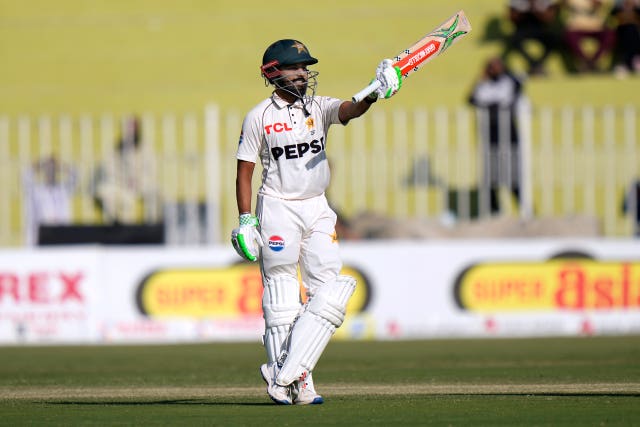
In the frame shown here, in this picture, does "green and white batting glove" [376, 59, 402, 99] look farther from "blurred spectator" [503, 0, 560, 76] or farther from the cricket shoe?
"blurred spectator" [503, 0, 560, 76]

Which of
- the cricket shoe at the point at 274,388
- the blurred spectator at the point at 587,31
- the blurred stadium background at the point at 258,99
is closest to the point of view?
the cricket shoe at the point at 274,388

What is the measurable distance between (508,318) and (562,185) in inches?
85.8

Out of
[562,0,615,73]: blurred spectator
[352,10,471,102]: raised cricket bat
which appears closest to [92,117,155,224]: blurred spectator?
[562,0,615,73]: blurred spectator

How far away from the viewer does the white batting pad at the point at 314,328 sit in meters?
6.40

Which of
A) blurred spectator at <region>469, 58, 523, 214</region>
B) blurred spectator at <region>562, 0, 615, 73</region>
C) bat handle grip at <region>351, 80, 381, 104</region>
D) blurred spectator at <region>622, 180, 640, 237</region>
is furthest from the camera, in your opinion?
blurred spectator at <region>562, 0, 615, 73</region>

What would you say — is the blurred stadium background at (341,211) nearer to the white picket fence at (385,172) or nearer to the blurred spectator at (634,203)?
the white picket fence at (385,172)

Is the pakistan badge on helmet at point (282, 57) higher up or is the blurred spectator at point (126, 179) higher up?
the pakistan badge on helmet at point (282, 57)

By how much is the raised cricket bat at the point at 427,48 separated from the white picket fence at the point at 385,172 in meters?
7.30

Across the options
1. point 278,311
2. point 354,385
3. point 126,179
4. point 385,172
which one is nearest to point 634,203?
point 385,172

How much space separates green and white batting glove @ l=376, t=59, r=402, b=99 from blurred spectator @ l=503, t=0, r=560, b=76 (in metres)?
10.4

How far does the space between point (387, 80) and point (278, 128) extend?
2.00 feet

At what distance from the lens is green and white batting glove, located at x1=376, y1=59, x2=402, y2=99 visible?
251 inches

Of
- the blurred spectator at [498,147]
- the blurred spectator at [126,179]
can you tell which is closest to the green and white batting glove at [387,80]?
the blurred spectator at [498,147]

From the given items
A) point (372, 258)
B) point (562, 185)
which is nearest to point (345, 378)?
point (372, 258)
